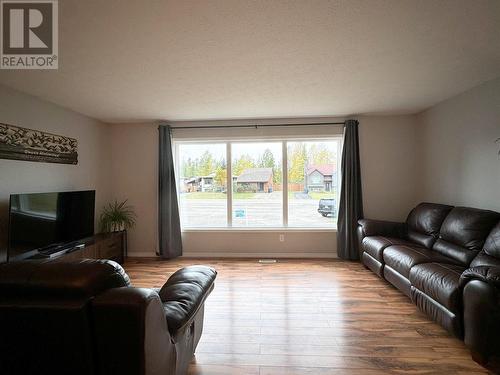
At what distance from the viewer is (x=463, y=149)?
3268 mm

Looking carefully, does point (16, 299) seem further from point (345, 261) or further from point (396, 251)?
point (345, 261)

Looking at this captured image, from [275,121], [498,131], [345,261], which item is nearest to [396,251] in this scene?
[345,261]

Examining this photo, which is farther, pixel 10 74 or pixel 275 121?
pixel 275 121

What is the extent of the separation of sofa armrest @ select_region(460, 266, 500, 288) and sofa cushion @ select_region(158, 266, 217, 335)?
1.93m

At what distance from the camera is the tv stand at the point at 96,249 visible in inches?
118

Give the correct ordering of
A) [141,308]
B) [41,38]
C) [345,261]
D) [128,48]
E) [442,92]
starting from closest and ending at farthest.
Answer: [141,308]
[41,38]
[128,48]
[442,92]
[345,261]

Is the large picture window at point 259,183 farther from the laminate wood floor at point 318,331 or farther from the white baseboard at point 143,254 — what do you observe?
the laminate wood floor at point 318,331

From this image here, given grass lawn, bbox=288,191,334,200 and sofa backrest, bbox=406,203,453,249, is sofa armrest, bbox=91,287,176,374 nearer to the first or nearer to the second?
sofa backrest, bbox=406,203,453,249

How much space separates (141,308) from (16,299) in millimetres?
514

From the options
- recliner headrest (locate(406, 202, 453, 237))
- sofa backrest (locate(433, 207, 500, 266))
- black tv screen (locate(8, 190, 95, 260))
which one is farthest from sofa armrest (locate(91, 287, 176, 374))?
recliner headrest (locate(406, 202, 453, 237))

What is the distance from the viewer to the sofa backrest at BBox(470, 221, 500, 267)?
7.40 ft

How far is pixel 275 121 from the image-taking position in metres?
4.36

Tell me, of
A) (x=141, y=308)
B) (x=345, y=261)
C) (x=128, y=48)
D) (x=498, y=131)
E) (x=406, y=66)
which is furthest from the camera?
(x=345, y=261)

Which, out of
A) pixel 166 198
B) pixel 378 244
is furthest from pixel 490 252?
pixel 166 198
